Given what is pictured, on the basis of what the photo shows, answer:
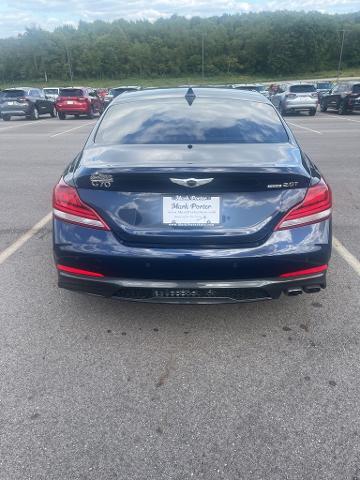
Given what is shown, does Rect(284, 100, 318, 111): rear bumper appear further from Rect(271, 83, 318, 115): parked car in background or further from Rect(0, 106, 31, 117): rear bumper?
Rect(0, 106, 31, 117): rear bumper

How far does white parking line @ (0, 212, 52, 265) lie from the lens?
4.74m

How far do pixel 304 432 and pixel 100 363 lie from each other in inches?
50.7

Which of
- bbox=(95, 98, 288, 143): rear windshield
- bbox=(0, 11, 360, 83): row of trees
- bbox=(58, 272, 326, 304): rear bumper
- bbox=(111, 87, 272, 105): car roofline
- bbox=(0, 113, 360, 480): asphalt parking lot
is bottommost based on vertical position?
bbox=(0, 11, 360, 83): row of trees

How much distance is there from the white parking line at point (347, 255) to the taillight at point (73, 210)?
2536 millimetres

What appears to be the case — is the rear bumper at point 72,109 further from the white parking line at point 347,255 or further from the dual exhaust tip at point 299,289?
the dual exhaust tip at point 299,289

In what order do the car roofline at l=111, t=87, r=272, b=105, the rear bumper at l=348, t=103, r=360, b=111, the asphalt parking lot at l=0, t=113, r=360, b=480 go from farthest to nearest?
1. the rear bumper at l=348, t=103, r=360, b=111
2. the car roofline at l=111, t=87, r=272, b=105
3. the asphalt parking lot at l=0, t=113, r=360, b=480

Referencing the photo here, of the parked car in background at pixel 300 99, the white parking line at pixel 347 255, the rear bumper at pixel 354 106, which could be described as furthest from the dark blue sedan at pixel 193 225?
the parked car in background at pixel 300 99

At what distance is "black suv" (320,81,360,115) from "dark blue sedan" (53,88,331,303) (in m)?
22.0

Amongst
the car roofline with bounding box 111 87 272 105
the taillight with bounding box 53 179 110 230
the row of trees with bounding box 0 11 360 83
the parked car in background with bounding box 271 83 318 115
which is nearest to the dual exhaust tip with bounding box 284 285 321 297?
the taillight with bounding box 53 179 110 230

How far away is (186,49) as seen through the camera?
11425 cm

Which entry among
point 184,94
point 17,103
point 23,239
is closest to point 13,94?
point 17,103

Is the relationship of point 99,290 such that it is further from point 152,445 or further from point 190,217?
point 152,445

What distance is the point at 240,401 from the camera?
262 centimetres

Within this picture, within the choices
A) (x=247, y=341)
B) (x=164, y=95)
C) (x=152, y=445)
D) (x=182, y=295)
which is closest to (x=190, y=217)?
(x=182, y=295)
